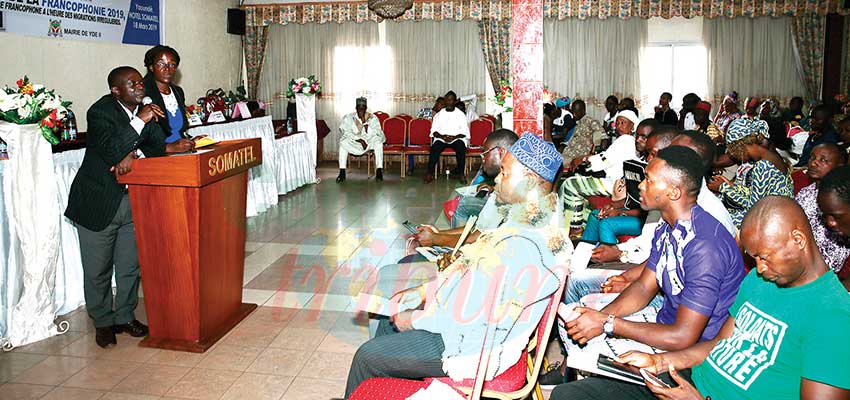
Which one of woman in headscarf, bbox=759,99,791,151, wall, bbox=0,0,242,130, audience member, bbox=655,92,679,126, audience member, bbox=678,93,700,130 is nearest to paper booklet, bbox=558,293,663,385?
woman in headscarf, bbox=759,99,791,151

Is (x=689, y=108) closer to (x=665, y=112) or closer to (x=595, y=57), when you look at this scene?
(x=665, y=112)

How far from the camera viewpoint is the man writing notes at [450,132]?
10.1 meters

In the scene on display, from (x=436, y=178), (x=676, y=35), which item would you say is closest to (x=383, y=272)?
(x=436, y=178)

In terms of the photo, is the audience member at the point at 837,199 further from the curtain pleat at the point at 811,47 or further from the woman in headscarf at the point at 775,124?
the curtain pleat at the point at 811,47

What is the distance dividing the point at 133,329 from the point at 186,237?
0.76 meters

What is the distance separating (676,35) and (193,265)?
990 cm

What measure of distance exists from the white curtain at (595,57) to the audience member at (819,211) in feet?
27.0

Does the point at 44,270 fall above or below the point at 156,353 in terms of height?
above

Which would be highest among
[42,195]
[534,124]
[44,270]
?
[534,124]

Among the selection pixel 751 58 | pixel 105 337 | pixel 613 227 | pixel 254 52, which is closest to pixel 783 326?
pixel 613 227

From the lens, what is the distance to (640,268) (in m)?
2.90

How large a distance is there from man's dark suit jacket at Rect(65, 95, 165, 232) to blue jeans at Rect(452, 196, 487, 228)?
67.0 inches

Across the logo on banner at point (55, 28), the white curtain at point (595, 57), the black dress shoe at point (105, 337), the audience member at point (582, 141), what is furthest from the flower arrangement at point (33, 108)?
the white curtain at point (595, 57)

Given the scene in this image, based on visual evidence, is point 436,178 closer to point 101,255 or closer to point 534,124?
point 534,124
